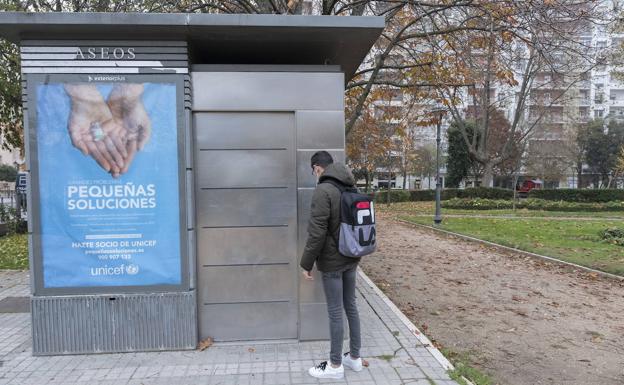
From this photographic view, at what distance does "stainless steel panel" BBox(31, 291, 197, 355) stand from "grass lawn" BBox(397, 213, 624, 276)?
8.14 metres

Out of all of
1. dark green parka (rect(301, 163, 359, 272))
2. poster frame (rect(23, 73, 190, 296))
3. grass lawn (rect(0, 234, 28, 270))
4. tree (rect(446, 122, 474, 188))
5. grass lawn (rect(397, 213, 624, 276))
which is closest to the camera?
dark green parka (rect(301, 163, 359, 272))

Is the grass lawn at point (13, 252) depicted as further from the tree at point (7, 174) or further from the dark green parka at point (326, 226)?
the tree at point (7, 174)

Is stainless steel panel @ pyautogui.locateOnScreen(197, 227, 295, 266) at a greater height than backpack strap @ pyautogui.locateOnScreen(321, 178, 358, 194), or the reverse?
backpack strap @ pyautogui.locateOnScreen(321, 178, 358, 194)

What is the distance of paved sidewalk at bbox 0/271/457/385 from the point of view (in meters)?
3.79

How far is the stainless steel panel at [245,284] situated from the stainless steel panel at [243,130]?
1.28 meters

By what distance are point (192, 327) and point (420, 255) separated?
25.8ft

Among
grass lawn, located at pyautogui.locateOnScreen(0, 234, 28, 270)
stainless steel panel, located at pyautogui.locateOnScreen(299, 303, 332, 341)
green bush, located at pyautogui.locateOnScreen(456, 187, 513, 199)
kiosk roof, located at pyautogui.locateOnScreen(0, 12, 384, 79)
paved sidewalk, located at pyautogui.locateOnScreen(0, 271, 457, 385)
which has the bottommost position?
grass lawn, located at pyautogui.locateOnScreen(0, 234, 28, 270)

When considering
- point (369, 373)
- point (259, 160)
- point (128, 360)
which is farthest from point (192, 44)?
point (369, 373)

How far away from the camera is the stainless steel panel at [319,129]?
14.7 ft

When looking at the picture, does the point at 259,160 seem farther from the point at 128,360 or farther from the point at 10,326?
the point at 10,326

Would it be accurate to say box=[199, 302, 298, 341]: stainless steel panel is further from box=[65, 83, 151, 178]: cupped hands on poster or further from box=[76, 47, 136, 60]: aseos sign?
box=[76, 47, 136, 60]: aseos sign

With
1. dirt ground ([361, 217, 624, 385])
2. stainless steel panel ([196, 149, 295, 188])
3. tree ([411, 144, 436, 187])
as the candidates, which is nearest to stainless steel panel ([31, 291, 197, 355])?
stainless steel panel ([196, 149, 295, 188])

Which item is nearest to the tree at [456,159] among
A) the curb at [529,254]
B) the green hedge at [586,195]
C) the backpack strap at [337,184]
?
the green hedge at [586,195]

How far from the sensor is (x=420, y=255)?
36.6 feet
